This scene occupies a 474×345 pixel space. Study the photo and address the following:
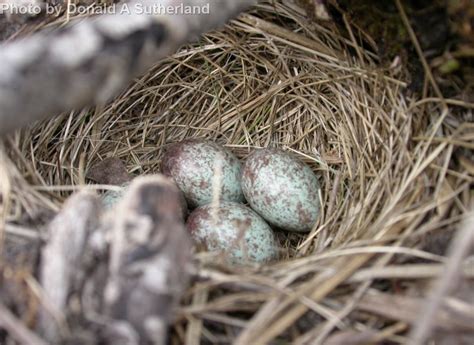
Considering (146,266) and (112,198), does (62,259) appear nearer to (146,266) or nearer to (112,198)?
(146,266)

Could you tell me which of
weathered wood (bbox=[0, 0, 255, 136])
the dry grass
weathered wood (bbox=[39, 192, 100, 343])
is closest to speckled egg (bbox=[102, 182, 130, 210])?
the dry grass

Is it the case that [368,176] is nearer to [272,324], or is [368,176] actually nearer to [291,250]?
[291,250]

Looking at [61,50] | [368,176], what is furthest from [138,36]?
[368,176]

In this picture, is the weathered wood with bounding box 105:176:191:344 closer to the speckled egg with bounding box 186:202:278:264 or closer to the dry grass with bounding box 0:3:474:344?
the dry grass with bounding box 0:3:474:344

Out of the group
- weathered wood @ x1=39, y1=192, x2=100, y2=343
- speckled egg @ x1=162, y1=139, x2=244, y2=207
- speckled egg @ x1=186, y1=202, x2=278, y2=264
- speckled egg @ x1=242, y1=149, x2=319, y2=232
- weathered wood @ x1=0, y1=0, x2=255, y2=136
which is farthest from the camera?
speckled egg @ x1=162, y1=139, x2=244, y2=207

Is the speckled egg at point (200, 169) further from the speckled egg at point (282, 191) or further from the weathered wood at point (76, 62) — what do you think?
the weathered wood at point (76, 62)

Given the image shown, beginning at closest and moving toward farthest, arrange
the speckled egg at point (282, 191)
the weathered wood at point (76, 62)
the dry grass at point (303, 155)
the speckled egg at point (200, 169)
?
1. the weathered wood at point (76, 62)
2. the dry grass at point (303, 155)
3. the speckled egg at point (282, 191)
4. the speckled egg at point (200, 169)

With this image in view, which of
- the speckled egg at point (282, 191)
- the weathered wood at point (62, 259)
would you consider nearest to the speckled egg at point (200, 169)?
the speckled egg at point (282, 191)
